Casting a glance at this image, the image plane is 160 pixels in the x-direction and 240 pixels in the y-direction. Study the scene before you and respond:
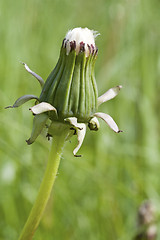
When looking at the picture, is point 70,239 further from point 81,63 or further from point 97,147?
point 81,63

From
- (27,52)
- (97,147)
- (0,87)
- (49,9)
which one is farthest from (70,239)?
(49,9)

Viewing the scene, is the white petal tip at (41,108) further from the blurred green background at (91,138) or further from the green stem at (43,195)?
the blurred green background at (91,138)

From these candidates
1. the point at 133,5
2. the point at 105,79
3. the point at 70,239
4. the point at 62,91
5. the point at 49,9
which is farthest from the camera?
the point at 49,9

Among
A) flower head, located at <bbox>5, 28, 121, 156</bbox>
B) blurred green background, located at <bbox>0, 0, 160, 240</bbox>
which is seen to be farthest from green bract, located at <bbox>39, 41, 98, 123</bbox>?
blurred green background, located at <bbox>0, 0, 160, 240</bbox>

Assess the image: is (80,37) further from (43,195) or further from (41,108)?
(43,195)

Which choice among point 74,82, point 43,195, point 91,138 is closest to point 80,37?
point 74,82

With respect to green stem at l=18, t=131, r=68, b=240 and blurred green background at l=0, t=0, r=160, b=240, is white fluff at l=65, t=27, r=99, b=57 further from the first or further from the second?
blurred green background at l=0, t=0, r=160, b=240
